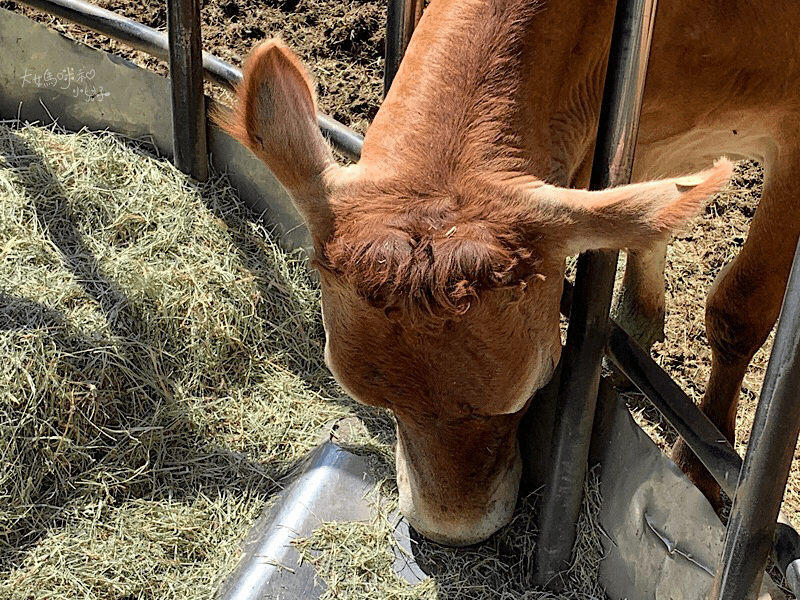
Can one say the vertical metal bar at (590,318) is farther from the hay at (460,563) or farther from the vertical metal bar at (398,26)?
the vertical metal bar at (398,26)

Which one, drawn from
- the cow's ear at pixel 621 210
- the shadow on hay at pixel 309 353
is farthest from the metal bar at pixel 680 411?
the shadow on hay at pixel 309 353

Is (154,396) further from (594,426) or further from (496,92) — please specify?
(496,92)

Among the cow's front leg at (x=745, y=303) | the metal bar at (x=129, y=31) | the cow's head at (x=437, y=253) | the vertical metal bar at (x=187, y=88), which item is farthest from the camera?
the metal bar at (x=129, y=31)

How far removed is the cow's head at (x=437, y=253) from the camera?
1994 millimetres

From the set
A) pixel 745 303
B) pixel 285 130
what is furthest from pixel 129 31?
pixel 745 303

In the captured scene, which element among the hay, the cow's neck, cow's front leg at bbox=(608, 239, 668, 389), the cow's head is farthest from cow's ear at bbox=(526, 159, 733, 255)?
cow's front leg at bbox=(608, 239, 668, 389)

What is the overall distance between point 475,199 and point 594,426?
93cm

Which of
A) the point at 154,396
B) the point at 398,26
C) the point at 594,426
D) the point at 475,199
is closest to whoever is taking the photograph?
the point at 475,199

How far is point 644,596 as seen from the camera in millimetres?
2541

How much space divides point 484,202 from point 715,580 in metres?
0.93

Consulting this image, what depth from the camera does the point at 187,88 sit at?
12.6 ft

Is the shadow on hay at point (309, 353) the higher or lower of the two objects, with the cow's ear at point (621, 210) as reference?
lower

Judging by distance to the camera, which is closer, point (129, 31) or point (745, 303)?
point (745, 303)

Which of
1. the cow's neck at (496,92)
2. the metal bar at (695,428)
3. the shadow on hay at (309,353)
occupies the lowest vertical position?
the shadow on hay at (309,353)
